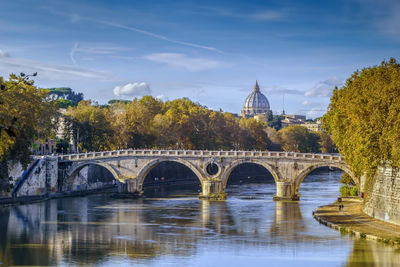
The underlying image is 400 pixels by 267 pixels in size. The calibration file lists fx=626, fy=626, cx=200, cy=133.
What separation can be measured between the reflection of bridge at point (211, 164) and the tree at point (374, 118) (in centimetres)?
1542

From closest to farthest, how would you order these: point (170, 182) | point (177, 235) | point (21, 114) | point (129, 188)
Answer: point (177, 235), point (21, 114), point (129, 188), point (170, 182)

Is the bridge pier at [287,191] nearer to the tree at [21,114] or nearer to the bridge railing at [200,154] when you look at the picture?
the bridge railing at [200,154]

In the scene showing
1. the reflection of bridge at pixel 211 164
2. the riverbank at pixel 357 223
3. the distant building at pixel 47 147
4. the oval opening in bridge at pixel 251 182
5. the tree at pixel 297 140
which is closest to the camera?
the riverbank at pixel 357 223

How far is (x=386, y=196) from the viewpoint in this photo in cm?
4747

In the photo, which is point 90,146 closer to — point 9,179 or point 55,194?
point 55,194

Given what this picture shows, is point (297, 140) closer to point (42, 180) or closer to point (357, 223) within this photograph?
point (42, 180)

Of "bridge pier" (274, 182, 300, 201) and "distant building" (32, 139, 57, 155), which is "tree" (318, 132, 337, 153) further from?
"bridge pier" (274, 182, 300, 201)

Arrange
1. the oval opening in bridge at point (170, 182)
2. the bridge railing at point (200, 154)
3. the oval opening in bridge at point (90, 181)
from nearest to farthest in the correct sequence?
the bridge railing at point (200, 154)
the oval opening in bridge at point (90, 181)
the oval opening in bridge at point (170, 182)

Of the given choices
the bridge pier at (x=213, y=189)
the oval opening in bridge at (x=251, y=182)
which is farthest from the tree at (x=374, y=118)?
the oval opening in bridge at (x=251, y=182)

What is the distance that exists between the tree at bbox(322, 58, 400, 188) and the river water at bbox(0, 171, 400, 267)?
6.54 m

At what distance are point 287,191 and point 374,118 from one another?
25.4 metres

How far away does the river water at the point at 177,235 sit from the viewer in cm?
3859

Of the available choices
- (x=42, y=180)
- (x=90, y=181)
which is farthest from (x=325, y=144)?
(x=42, y=180)

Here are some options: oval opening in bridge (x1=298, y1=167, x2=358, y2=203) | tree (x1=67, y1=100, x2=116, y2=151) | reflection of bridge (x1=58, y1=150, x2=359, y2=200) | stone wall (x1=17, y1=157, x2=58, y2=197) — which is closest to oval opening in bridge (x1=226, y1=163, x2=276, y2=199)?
oval opening in bridge (x1=298, y1=167, x2=358, y2=203)
